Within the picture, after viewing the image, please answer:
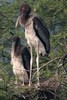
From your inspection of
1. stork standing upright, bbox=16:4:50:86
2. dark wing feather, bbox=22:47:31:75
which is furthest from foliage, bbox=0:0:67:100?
stork standing upright, bbox=16:4:50:86

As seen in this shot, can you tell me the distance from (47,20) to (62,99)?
512cm

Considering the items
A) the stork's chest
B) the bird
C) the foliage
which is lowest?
the foliage

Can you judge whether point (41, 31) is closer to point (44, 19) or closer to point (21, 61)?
point (21, 61)

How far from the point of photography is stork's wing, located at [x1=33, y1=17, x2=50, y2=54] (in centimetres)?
1010

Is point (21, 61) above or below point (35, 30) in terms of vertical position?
below

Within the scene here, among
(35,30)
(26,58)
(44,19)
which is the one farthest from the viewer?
(44,19)

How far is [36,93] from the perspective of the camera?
9.27 metres

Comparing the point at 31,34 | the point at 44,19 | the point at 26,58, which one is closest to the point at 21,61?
the point at 26,58

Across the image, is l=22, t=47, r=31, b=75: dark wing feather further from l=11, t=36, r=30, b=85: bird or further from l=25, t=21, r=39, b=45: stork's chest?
l=25, t=21, r=39, b=45: stork's chest

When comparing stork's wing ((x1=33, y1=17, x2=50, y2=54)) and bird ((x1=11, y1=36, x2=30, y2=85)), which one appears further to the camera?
bird ((x1=11, y1=36, x2=30, y2=85))

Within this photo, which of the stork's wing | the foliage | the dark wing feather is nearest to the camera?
the stork's wing

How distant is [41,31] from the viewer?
1025 centimetres

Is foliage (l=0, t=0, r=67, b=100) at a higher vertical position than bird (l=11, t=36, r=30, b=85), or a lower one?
lower

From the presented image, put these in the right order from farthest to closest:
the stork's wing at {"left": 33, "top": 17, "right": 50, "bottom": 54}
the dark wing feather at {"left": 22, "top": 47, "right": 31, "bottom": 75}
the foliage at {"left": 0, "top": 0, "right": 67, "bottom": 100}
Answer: the foliage at {"left": 0, "top": 0, "right": 67, "bottom": 100} < the dark wing feather at {"left": 22, "top": 47, "right": 31, "bottom": 75} < the stork's wing at {"left": 33, "top": 17, "right": 50, "bottom": 54}
